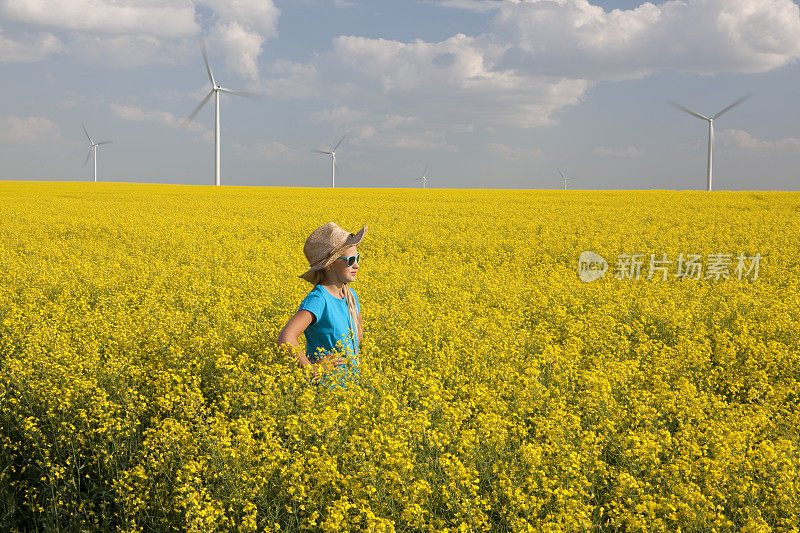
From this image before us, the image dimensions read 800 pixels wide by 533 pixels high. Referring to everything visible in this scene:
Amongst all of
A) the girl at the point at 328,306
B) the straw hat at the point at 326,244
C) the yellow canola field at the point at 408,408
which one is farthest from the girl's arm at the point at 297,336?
the straw hat at the point at 326,244

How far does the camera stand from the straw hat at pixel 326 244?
4.66 m

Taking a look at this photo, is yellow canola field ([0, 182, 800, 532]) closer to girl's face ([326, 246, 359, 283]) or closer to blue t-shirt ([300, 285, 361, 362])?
blue t-shirt ([300, 285, 361, 362])

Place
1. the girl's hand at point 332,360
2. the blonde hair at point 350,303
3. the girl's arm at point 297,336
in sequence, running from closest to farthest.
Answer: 1. the girl's arm at point 297,336
2. the girl's hand at point 332,360
3. the blonde hair at point 350,303

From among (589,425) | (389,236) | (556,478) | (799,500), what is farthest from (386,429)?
(389,236)

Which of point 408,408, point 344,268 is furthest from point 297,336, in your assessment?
point 408,408

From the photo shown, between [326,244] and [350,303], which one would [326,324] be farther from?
[326,244]

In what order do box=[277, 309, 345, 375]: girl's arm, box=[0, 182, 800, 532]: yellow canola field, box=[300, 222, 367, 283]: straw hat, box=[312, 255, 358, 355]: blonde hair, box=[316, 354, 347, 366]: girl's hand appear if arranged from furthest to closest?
box=[312, 255, 358, 355]: blonde hair < box=[300, 222, 367, 283]: straw hat < box=[316, 354, 347, 366]: girl's hand < box=[277, 309, 345, 375]: girl's arm < box=[0, 182, 800, 532]: yellow canola field

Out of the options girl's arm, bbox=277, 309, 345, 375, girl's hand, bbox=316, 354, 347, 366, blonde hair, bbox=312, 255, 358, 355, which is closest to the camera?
girl's arm, bbox=277, 309, 345, 375

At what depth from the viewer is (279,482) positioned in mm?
3674

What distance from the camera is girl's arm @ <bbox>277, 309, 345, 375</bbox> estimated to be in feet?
14.3

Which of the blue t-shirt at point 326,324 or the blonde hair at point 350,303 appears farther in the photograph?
the blonde hair at point 350,303

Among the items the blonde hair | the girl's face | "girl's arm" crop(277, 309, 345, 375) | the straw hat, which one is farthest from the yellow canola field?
the straw hat

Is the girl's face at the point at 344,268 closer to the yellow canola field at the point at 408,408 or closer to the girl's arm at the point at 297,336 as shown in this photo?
the girl's arm at the point at 297,336

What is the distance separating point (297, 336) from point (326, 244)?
0.70 metres
